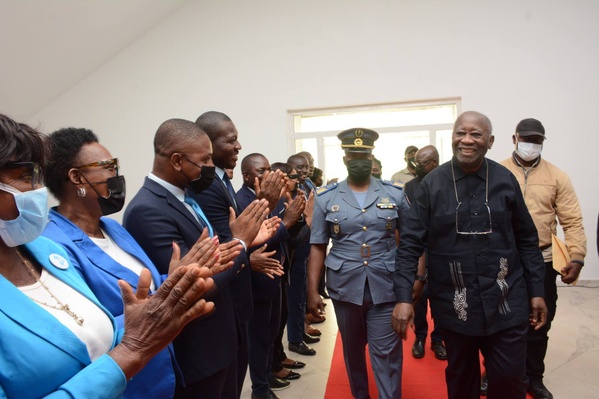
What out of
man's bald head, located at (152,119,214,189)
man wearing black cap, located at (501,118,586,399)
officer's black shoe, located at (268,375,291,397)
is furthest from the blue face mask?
man wearing black cap, located at (501,118,586,399)

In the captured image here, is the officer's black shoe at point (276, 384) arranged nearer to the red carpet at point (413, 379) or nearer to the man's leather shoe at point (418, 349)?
the red carpet at point (413, 379)

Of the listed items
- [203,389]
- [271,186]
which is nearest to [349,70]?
[271,186]

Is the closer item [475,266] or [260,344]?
[475,266]

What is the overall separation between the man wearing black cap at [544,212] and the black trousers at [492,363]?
33.7 inches

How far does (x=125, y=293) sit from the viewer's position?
104 cm

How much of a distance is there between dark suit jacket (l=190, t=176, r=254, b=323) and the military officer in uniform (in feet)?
2.11

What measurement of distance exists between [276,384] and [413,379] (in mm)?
1030

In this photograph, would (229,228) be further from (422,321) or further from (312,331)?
(312,331)

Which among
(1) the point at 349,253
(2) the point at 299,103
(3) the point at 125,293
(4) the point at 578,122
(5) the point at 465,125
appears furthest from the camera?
(2) the point at 299,103

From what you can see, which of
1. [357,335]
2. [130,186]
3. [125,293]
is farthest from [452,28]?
[125,293]

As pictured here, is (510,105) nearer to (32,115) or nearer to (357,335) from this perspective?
(357,335)

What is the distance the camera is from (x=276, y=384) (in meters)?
3.09

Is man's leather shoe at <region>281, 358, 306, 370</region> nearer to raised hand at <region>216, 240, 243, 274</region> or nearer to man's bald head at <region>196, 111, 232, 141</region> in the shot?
man's bald head at <region>196, 111, 232, 141</region>

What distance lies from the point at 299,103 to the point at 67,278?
6152mm
